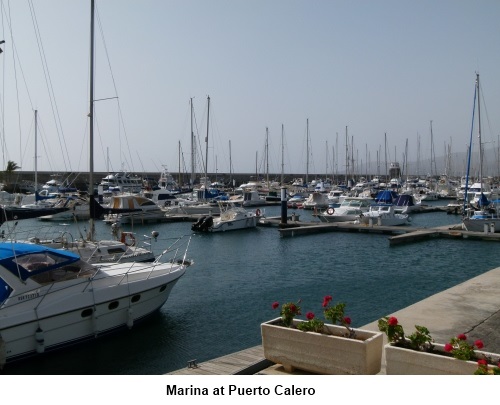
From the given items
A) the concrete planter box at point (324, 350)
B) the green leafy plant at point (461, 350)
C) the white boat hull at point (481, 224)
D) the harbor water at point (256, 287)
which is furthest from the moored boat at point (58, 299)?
the white boat hull at point (481, 224)

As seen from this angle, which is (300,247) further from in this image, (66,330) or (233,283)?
(66,330)

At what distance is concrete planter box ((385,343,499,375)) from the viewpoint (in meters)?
7.00

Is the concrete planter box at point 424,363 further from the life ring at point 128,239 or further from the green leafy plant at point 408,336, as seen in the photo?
the life ring at point 128,239

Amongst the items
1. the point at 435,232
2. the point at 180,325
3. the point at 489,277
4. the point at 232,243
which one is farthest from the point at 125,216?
the point at 489,277

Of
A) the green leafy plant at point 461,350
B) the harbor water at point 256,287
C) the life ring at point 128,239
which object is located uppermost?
the green leafy plant at point 461,350

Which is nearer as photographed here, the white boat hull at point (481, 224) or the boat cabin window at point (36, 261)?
the boat cabin window at point (36, 261)

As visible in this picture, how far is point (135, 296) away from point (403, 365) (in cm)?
1083

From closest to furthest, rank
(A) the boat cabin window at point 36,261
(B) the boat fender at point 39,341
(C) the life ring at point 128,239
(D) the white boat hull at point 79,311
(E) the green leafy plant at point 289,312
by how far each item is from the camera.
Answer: (E) the green leafy plant at point 289,312, (D) the white boat hull at point 79,311, (B) the boat fender at point 39,341, (A) the boat cabin window at point 36,261, (C) the life ring at point 128,239

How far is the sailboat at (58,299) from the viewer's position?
13.8m

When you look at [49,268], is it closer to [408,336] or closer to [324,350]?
[324,350]

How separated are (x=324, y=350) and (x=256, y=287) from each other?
16.2m

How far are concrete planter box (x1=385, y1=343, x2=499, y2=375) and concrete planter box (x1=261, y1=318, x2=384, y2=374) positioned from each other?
43cm

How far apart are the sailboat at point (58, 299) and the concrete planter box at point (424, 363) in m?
9.84

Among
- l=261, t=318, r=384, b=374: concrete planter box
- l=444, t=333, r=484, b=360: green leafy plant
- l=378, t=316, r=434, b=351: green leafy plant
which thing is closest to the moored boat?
l=261, t=318, r=384, b=374: concrete planter box
